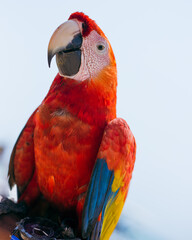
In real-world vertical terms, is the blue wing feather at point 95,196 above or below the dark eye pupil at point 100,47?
below

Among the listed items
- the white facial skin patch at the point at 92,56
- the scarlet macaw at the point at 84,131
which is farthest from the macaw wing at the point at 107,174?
the white facial skin patch at the point at 92,56

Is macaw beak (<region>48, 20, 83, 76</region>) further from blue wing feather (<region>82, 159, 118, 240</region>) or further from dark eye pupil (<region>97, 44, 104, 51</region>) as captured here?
blue wing feather (<region>82, 159, 118, 240</region>)

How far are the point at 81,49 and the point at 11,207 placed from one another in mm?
497

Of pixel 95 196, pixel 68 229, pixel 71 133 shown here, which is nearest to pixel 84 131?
pixel 71 133

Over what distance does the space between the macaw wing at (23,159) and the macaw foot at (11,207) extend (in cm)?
4

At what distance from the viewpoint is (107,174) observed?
2.09ft

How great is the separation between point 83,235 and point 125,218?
951mm

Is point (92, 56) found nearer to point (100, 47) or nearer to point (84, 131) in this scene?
point (100, 47)

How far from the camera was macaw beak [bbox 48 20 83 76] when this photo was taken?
61cm

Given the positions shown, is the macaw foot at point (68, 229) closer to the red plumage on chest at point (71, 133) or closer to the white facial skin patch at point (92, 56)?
the red plumage on chest at point (71, 133)

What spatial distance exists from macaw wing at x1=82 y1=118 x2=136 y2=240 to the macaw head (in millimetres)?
150

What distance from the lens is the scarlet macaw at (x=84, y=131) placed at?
0.63 metres

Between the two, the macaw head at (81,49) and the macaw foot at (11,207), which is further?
the macaw foot at (11,207)

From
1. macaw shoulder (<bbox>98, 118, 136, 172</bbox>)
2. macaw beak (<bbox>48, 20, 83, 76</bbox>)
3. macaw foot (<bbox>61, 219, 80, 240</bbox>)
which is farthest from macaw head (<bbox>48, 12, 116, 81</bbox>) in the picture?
macaw foot (<bbox>61, 219, 80, 240</bbox>)
